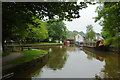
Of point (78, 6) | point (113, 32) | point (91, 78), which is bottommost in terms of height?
point (91, 78)

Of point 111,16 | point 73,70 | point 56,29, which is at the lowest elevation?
point 73,70

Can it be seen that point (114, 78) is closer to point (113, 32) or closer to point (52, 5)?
point (52, 5)

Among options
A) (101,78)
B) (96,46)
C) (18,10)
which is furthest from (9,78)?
(96,46)

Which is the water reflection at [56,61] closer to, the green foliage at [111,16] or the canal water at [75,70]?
the canal water at [75,70]

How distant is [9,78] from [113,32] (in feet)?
49.3

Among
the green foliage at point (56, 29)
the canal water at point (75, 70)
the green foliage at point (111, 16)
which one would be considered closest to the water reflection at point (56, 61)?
the canal water at point (75, 70)

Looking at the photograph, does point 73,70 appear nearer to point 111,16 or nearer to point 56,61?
point 56,61

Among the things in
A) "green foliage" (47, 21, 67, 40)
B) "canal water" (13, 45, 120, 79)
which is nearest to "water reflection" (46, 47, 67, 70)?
"canal water" (13, 45, 120, 79)

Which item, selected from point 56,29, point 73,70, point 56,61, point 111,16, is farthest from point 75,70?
point 56,29

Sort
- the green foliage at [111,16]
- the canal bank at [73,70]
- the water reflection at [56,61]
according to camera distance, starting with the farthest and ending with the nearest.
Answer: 1. the green foliage at [111,16]
2. the water reflection at [56,61]
3. the canal bank at [73,70]

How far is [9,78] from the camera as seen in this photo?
4.78 metres

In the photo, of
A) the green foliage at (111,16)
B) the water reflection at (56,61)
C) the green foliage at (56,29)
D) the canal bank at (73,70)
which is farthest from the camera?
the green foliage at (56,29)

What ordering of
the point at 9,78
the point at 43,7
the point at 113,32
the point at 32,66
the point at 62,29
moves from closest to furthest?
the point at 9,78 → the point at 43,7 → the point at 32,66 → the point at 113,32 → the point at 62,29

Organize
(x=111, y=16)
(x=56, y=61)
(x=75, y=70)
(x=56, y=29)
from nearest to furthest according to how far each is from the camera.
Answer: (x=75, y=70), (x=56, y=61), (x=111, y=16), (x=56, y=29)
